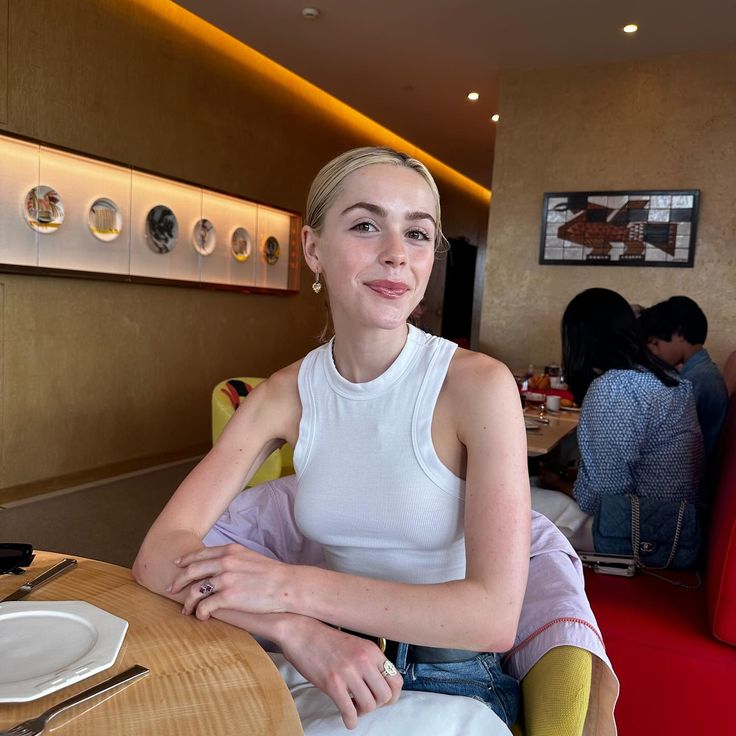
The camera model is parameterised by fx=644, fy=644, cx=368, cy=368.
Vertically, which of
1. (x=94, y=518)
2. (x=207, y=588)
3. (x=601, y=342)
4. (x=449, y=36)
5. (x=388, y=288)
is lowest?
(x=94, y=518)

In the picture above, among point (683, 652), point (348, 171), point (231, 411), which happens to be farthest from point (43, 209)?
point (683, 652)

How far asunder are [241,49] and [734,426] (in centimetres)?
536

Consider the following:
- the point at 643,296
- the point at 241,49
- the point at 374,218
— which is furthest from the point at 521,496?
the point at 241,49

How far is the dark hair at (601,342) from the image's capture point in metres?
2.37

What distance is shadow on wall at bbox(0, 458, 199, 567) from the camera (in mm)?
3291

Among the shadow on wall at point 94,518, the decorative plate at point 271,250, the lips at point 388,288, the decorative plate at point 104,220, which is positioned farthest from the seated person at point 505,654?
the decorative plate at point 271,250

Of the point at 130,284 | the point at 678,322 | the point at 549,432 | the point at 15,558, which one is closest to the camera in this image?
the point at 15,558

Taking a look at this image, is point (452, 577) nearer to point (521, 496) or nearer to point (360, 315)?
point (521, 496)

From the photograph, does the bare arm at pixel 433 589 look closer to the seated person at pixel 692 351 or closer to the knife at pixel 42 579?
the knife at pixel 42 579

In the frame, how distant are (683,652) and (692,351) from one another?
213 centimetres

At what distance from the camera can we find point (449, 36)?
514 centimetres

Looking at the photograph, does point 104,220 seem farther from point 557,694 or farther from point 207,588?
point 557,694

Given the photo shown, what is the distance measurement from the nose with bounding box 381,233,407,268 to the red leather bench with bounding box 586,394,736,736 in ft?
3.36

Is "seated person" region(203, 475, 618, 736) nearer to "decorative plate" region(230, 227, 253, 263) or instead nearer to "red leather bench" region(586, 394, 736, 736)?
"red leather bench" region(586, 394, 736, 736)
